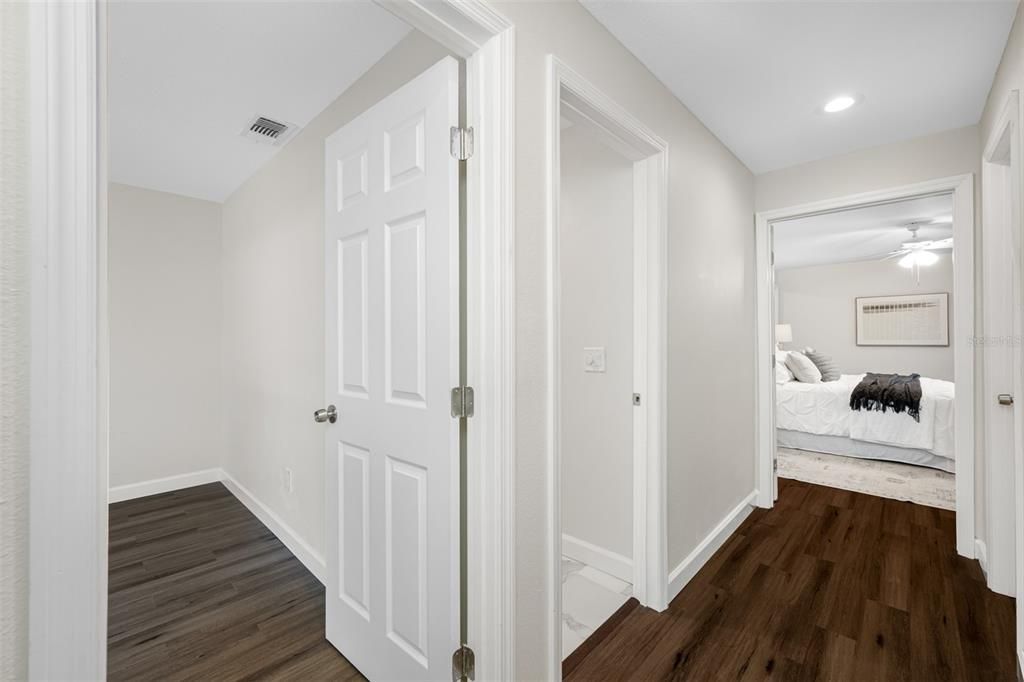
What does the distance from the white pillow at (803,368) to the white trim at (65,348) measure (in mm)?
6144

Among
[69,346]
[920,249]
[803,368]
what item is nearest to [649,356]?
[69,346]

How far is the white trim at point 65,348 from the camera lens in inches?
23.5

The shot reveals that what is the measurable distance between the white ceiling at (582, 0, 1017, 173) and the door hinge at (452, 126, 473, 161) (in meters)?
0.80

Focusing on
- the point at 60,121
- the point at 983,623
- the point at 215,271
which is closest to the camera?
the point at 60,121

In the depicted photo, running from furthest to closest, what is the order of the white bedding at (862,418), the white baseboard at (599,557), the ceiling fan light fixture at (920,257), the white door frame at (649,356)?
the ceiling fan light fixture at (920,257)
the white bedding at (862,418)
the white baseboard at (599,557)
the white door frame at (649,356)

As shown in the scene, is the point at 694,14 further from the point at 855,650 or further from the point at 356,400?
the point at 855,650

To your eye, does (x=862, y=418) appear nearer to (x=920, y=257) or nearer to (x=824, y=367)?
(x=824, y=367)

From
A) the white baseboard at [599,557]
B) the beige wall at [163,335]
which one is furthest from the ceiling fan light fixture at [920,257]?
the beige wall at [163,335]

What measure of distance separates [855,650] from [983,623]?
676 millimetres

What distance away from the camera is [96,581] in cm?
65

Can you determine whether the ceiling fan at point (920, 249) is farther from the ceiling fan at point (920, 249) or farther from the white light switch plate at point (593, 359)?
the white light switch plate at point (593, 359)

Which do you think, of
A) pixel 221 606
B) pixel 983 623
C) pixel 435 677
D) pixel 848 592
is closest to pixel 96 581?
pixel 435 677

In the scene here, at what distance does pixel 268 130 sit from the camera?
2.56m

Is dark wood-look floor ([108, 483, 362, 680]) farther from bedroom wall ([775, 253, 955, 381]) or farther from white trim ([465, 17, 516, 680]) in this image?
bedroom wall ([775, 253, 955, 381])
